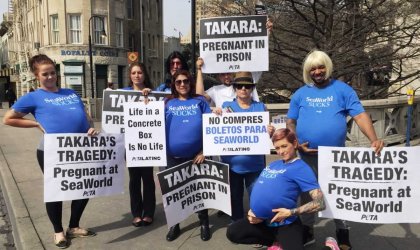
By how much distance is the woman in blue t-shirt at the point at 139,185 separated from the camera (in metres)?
4.88

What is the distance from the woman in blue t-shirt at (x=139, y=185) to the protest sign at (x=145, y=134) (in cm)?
33

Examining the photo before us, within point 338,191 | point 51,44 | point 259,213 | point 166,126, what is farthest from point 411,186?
point 51,44

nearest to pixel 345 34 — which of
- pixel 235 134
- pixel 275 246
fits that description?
pixel 235 134

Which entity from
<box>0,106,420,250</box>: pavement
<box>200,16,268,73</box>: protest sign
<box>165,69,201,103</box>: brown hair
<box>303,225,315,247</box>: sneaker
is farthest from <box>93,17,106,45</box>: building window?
<box>303,225,315,247</box>: sneaker

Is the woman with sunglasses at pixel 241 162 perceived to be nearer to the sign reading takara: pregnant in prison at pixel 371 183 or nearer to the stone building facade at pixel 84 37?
the sign reading takara: pregnant in prison at pixel 371 183

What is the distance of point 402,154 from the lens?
356 centimetres

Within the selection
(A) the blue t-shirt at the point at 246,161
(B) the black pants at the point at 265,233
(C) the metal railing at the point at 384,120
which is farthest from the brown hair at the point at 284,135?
(C) the metal railing at the point at 384,120

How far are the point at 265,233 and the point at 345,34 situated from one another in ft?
23.1

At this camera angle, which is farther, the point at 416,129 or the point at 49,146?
the point at 416,129

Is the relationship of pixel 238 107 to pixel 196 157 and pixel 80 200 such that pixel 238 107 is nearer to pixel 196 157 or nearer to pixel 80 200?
pixel 196 157

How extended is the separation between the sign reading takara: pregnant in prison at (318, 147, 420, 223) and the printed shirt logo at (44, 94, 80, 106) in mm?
2530

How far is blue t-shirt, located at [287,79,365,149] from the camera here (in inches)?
148

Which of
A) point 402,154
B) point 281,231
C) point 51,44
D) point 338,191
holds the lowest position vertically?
point 281,231

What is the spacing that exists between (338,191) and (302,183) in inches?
19.3
